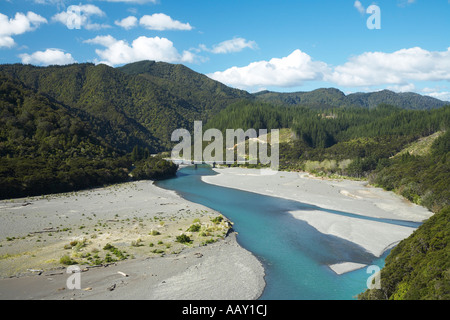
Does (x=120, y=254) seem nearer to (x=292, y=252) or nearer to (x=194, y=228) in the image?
(x=194, y=228)

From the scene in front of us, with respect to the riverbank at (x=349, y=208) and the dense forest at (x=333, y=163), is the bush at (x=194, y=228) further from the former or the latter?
the dense forest at (x=333, y=163)

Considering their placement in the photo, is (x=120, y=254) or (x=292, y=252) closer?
(x=120, y=254)

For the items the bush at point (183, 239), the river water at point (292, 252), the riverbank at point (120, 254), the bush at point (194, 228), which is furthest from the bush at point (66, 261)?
the river water at point (292, 252)

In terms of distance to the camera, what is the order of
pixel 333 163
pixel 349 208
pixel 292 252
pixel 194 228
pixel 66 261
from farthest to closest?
pixel 333 163
pixel 349 208
pixel 194 228
pixel 292 252
pixel 66 261

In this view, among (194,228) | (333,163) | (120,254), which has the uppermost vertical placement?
(333,163)

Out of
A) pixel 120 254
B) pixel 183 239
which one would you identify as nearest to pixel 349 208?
pixel 183 239

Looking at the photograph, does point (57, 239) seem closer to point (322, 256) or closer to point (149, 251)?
point (149, 251)
